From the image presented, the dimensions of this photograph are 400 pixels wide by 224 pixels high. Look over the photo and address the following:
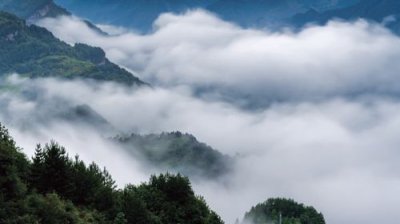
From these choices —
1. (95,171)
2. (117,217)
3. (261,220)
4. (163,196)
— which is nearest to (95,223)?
(117,217)

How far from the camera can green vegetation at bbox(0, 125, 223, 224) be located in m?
60.8

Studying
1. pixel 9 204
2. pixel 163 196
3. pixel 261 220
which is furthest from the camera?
pixel 261 220

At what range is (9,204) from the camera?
5841 centimetres

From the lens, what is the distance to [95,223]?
69312mm

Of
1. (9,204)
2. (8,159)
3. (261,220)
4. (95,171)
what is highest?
(261,220)

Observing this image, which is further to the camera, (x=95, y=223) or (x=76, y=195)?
(x=76, y=195)

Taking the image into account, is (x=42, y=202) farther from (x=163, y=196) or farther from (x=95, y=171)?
(x=163, y=196)

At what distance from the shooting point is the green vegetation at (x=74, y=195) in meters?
60.8

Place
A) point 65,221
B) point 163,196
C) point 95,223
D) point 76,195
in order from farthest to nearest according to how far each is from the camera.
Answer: point 163,196 → point 76,195 → point 95,223 → point 65,221

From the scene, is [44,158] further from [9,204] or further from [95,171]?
[9,204]

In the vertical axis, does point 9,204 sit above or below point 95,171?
below

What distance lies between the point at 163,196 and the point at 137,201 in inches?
477

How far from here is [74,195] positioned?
7375cm

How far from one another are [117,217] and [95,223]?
15.3ft
